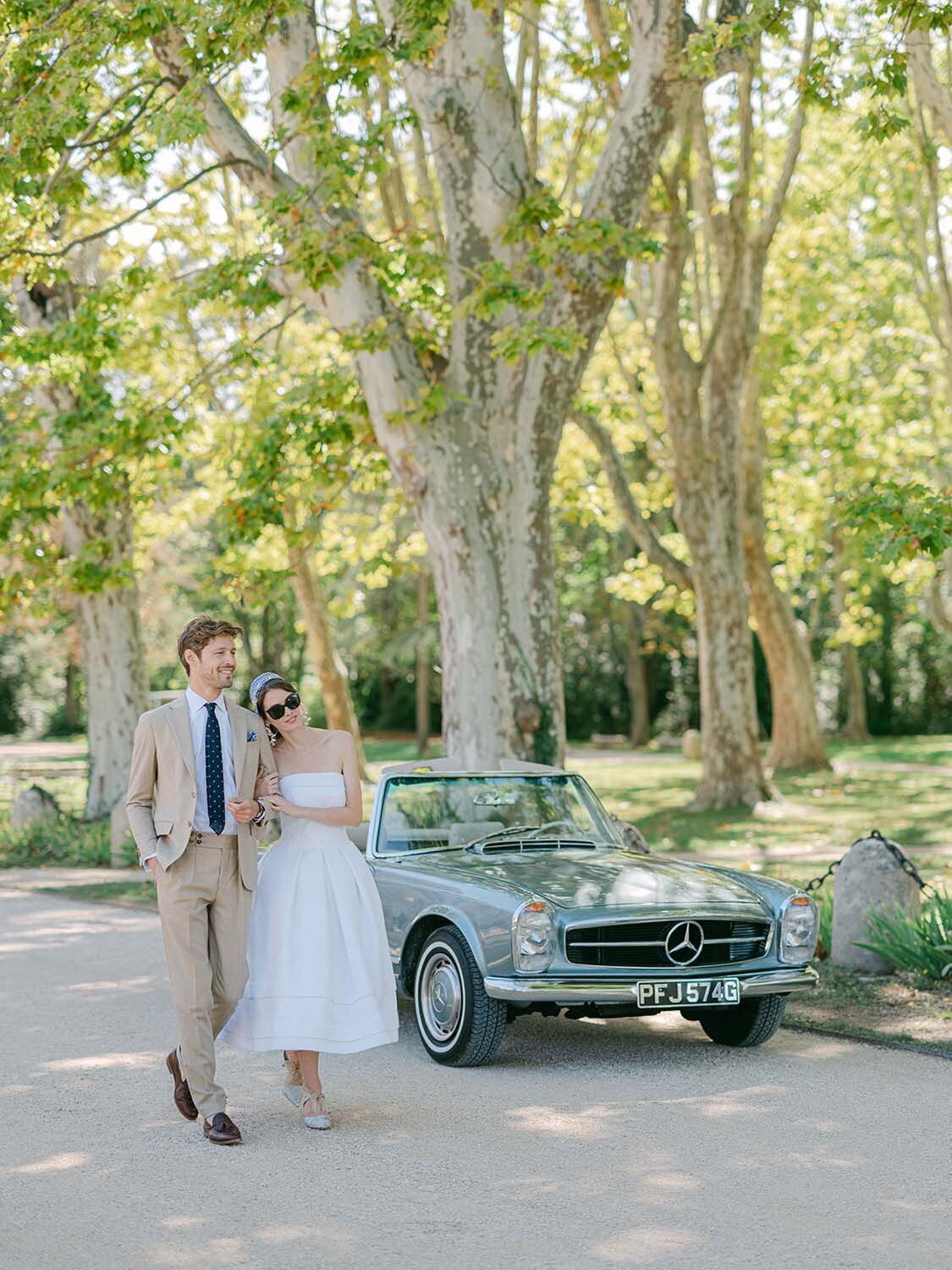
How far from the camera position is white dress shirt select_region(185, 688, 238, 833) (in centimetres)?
597

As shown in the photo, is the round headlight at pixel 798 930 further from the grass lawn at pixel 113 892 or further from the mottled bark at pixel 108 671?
the mottled bark at pixel 108 671

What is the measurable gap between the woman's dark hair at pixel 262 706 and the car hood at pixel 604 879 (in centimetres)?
159

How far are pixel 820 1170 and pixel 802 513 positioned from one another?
2449 centimetres

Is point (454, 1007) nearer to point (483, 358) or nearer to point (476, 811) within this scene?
point (476, 811)

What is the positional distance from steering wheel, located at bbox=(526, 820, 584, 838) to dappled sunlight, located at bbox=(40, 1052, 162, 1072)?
232 cm

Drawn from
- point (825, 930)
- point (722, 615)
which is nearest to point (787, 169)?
point (722, 615)

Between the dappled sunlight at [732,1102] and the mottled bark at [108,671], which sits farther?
the mottled bark at [108,671]

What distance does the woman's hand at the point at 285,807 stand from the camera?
242 inches

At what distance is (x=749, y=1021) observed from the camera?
7.64 meters

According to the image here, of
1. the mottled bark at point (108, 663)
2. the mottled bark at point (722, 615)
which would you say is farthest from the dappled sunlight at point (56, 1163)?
the mottled bark at point (722, 615)

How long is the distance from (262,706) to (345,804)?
0.53 metres

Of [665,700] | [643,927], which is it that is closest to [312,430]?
[643,927]

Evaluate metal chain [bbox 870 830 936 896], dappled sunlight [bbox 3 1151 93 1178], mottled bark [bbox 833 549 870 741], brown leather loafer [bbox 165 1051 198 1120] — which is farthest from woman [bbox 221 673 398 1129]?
mottled bark [bbox 833 549 870 741]

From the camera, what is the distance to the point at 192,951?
590 centimetres
